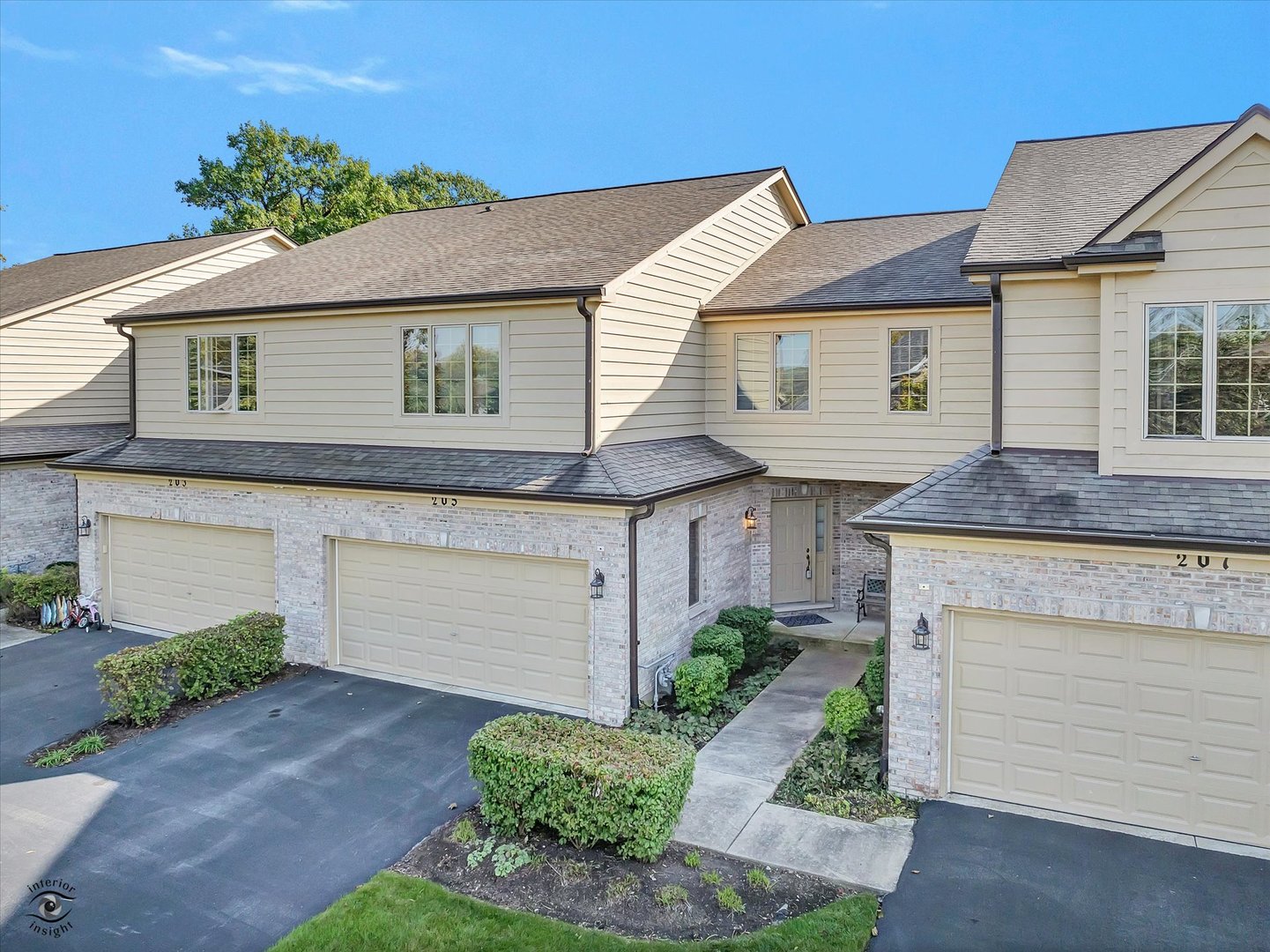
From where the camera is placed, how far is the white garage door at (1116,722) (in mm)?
8164

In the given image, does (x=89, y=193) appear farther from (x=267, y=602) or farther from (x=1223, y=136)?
(x=1223, y=136)

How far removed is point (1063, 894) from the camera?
7.41 meters

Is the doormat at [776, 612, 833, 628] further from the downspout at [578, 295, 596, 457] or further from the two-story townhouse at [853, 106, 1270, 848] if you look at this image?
the two-story townhouse at [853, 106, 1270, 848]

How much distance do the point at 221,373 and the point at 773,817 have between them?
1250 centimetres

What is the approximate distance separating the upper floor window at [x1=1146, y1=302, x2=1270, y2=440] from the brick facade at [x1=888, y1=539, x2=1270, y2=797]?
5.73 ft

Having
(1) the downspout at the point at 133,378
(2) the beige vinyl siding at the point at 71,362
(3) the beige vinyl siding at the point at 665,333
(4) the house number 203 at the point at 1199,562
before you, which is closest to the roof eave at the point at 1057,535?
(4) the house number 203 at the point at 1199,562

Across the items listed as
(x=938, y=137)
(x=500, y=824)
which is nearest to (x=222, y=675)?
(x=500, y=824)

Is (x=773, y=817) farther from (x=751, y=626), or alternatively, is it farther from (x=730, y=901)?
(x=751, y=626)

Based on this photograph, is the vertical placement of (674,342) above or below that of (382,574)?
above

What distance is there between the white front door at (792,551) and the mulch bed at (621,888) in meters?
8.62

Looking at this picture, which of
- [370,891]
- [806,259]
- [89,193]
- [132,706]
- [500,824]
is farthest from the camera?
[89,193]

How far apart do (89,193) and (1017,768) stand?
9869cm

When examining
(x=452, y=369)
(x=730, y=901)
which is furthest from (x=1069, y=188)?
(x=730, y=901)

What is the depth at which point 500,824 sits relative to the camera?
8.36 metres
